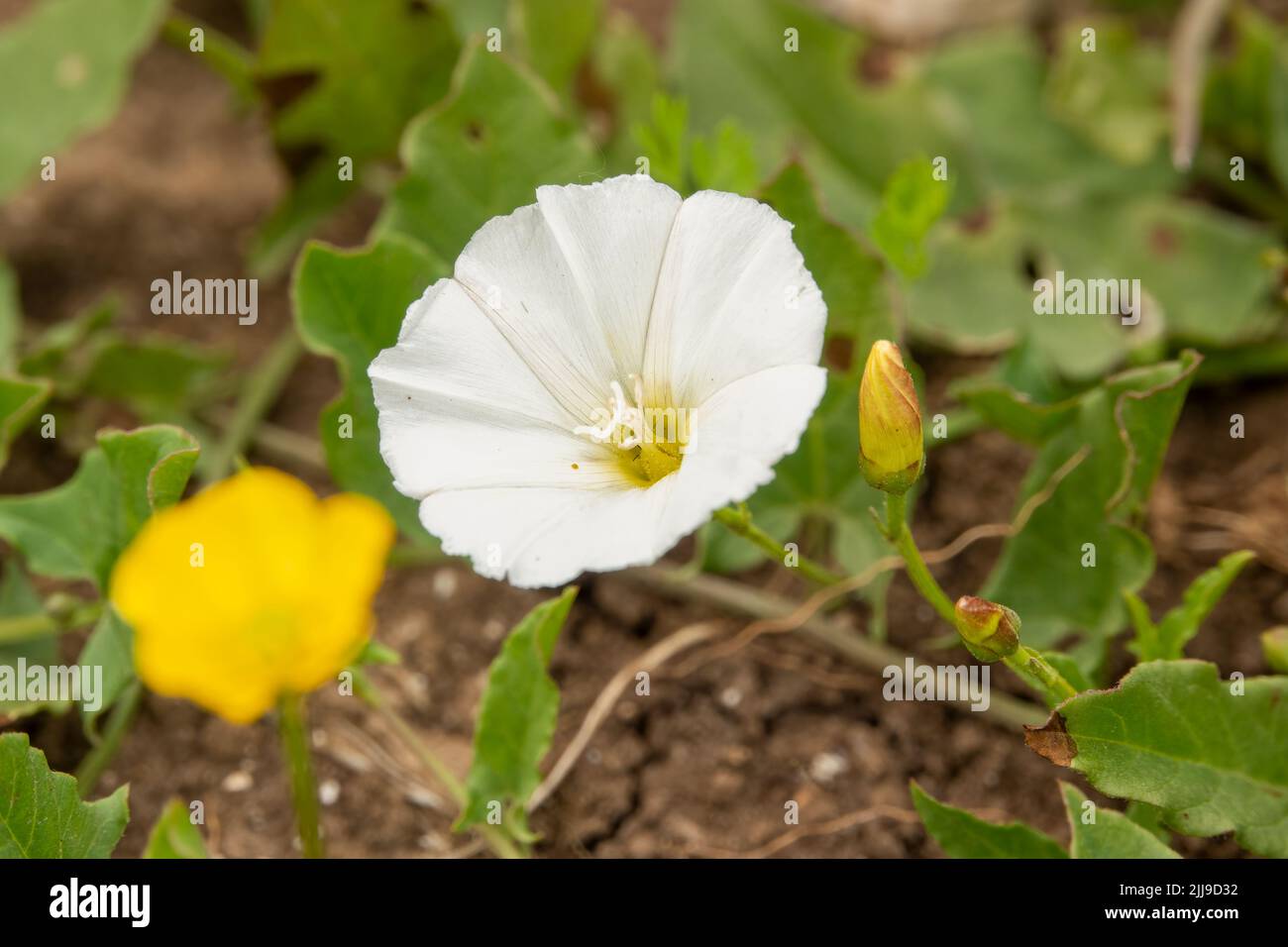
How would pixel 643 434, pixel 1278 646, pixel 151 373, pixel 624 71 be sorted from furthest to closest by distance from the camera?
pixel 624 71
pixel 151 373
pixel 1278 646
pixel 643 434

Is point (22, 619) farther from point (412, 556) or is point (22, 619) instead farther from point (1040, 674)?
point (1040, 674)

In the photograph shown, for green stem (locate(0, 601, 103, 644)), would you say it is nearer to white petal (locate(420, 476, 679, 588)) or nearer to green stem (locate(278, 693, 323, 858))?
green stem (locate(278, 693, 323, 858))

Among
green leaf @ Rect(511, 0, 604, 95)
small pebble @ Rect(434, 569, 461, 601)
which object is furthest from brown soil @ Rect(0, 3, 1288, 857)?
green leaf @ Rect(511, 0, 604, 95)

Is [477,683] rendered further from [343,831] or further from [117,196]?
[117,196]

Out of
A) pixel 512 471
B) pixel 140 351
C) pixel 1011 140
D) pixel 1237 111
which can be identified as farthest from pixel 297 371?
pixel 1237 111

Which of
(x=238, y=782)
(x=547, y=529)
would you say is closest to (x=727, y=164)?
(x=547, y=529)
